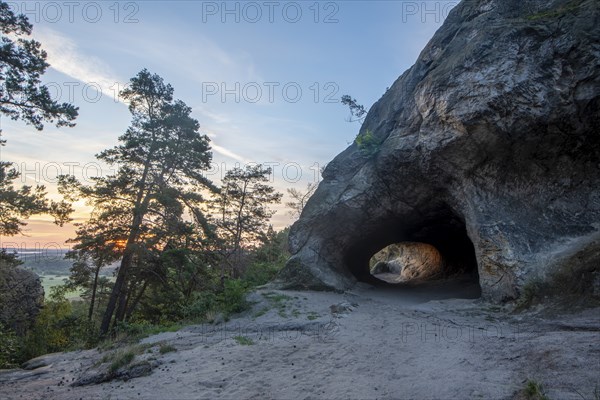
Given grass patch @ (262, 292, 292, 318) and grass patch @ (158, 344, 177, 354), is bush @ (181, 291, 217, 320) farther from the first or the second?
grass patch @ (158, 344, 177, 354)

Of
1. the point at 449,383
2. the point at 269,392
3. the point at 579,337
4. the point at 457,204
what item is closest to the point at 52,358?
the point at 269,392

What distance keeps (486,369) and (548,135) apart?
9.41 m

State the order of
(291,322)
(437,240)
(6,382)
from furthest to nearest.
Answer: (437,240)
(291,322)
(6,382)

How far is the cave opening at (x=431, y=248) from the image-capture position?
1986cm

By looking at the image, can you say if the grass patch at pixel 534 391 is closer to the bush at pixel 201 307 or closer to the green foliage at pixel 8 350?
the bush at pixel 201 307

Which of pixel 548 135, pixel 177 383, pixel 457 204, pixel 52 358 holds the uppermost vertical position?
pixel 548 135

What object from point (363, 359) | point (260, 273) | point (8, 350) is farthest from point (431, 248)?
point (8, 350)

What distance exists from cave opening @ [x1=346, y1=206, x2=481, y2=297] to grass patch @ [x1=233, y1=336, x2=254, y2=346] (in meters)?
11.6

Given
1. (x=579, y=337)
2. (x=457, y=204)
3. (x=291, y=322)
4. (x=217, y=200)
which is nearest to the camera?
(x=579, y=337)

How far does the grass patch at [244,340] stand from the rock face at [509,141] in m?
6.86

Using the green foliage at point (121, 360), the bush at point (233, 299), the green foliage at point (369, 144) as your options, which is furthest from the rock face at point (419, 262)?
the green foliage at point (121, 360)

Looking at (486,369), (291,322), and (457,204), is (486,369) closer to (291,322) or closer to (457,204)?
(291,322)

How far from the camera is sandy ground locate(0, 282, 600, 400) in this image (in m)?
6.22

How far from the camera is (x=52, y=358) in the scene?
41.3ft
